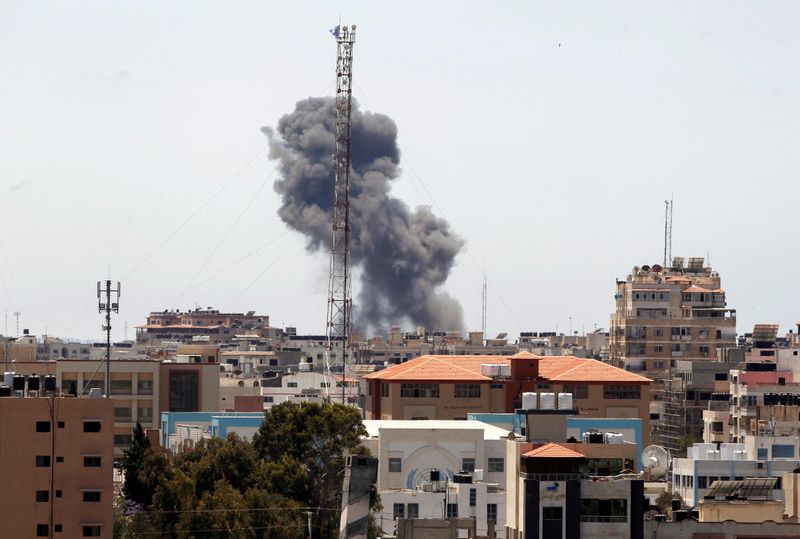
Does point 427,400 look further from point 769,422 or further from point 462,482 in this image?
point 462,482

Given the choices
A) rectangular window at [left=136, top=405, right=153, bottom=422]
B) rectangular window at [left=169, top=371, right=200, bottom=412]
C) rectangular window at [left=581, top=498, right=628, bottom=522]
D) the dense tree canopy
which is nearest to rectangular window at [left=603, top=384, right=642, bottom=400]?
rectangular window at [left=169, top=371, right=200, bottom=412]

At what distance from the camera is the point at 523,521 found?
5669 cm

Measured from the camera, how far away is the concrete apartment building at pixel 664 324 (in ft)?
564

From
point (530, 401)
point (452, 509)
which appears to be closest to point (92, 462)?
point (452, 509)

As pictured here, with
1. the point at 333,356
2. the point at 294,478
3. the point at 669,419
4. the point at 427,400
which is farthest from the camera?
the point at 333,356

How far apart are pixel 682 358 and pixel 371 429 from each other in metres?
85.5

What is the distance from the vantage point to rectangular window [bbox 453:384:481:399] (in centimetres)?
11238

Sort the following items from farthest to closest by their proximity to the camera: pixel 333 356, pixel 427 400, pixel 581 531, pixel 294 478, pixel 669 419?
pixel 333 356 → pixel 669 419 → pixel 427 400 → pixel 294 478 → pixel 581 531

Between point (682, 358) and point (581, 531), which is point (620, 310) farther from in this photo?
point (581, 531)

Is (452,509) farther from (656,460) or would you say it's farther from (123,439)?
(123,439)

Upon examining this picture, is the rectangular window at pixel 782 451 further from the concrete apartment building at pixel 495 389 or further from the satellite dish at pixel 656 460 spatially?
the satellite dish at pixel 656 460

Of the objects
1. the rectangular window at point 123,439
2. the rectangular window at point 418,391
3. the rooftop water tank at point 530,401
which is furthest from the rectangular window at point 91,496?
the rectangular window at point 418,391

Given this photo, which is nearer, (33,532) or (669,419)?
(33,532)

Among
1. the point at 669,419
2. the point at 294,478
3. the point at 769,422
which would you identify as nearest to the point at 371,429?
the point at 294,478
